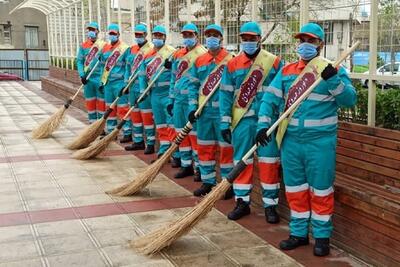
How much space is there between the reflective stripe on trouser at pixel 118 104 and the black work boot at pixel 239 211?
4401 mm

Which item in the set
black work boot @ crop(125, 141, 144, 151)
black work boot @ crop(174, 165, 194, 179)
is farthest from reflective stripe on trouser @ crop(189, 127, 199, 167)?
black work boot @ crop(125, 141, 144, 151)

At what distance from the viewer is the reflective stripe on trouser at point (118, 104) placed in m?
9.46

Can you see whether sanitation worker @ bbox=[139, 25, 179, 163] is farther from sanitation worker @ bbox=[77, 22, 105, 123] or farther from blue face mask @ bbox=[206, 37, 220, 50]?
sanitation worker @ bbox=[77, 22, 105, 123]

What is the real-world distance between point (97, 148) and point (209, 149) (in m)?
2.52

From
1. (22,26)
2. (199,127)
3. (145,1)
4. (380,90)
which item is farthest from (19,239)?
(22,26)

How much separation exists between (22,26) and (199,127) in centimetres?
3534

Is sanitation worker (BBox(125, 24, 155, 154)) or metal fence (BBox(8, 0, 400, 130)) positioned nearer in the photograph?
metal fence (BBox(8, 0, 400, 130))

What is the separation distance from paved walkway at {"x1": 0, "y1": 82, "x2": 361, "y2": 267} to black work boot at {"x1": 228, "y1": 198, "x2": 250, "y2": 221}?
0.09m

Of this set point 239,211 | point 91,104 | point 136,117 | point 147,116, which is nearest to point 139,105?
point 147,116

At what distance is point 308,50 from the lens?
14.7 feet

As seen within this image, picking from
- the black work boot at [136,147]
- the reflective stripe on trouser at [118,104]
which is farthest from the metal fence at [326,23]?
the black work boot at [136,147]

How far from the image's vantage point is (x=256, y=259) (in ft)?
14.6

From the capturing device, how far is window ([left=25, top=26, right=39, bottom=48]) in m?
38.7

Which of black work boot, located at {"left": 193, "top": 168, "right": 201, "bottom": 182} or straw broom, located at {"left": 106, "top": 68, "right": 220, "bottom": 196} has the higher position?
straw broom, located at {"left": 106, "top": 68, "right": 220, "bottom": 196}
